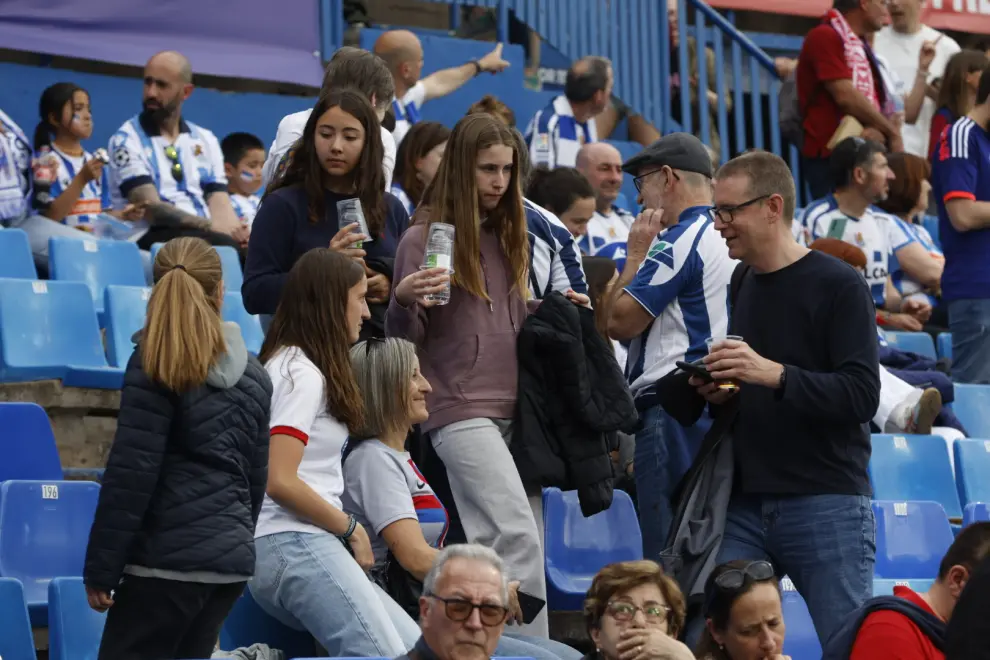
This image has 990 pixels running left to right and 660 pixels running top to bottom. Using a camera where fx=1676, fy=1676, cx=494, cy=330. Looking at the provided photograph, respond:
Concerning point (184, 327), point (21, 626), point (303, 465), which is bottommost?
point (21, 626)

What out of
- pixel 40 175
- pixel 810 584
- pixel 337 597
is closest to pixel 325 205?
pixel 337 597

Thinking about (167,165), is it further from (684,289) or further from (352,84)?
(684,289)

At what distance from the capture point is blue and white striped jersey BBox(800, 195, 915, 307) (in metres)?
8.64

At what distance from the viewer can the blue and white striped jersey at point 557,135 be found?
9.17 meters

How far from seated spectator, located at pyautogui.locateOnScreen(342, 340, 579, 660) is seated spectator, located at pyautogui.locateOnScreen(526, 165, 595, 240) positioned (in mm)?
2138

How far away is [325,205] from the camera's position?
5.08 meters

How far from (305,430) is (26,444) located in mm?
1480

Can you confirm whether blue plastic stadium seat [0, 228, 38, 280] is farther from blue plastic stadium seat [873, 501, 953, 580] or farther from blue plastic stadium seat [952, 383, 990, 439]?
blue plastic stadium seat [952, 383, 990, 439]

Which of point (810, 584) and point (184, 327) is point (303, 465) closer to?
point (184, 327)

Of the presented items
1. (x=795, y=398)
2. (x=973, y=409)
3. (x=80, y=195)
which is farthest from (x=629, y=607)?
(x=80, y=195)

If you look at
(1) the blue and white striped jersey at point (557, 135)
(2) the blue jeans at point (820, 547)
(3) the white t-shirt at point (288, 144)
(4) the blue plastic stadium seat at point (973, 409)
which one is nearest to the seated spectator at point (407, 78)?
(1) the blue and white striped jersey at point (557, 135)

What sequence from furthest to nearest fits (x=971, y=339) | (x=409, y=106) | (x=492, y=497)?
(x=409, y=106), (x=971, y=339), (x=492, y=497)

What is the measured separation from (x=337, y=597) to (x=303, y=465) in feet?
1.19

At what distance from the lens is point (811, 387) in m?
4.07
